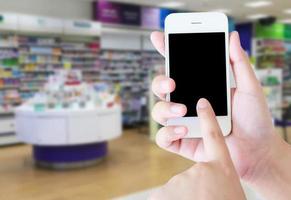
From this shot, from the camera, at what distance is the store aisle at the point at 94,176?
14.0 ft

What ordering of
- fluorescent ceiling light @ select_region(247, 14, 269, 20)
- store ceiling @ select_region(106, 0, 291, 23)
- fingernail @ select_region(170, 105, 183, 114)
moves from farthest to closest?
1. fluorescent ceiling light @ select_region(247, 14, 269, 20)
2. store ceiling @ select_region(106, 0, 291, 23)
3. fingernail @ select_region(170, 105, 183, 114)

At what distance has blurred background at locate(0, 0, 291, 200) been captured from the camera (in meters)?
5.01

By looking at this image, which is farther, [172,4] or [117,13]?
[172,4]

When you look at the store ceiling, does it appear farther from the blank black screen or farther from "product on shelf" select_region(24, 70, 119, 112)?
the blank black screen

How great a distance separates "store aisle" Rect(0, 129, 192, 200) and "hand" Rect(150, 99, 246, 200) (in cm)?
378

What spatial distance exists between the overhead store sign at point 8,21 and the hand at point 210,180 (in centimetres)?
746

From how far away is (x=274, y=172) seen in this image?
0.93 m

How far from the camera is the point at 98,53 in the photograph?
8992mm

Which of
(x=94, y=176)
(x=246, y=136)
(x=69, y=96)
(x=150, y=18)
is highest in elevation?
(x=150, y=18)

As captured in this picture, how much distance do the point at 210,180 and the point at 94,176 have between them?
4663 millimetres

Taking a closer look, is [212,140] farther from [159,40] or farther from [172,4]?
[172,4]

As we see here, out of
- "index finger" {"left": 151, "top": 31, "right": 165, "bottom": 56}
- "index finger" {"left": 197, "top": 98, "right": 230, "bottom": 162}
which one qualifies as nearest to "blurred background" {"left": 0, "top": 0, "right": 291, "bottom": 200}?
"index finger" {"left": 151, "top": 31, "right": 165, "bottom": 56}

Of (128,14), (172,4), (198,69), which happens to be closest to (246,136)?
(198,69)

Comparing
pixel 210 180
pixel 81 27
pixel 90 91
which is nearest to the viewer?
pixel 210 180
